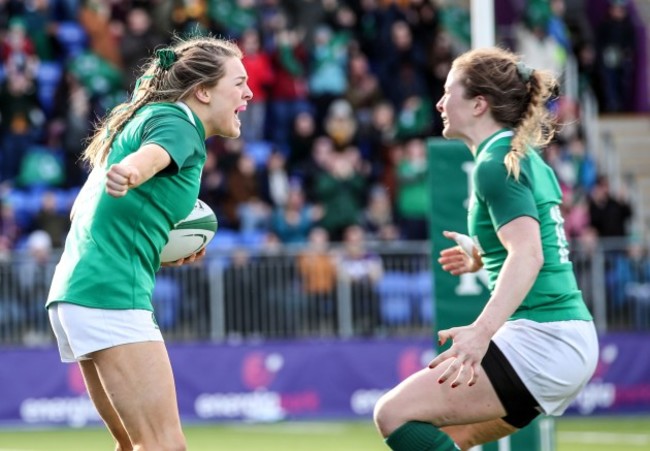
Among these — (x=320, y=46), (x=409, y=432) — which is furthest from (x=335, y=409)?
(x=409, y=432)


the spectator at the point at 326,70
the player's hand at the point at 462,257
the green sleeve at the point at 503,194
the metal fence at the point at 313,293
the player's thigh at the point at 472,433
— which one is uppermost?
the spectator at the point at 326,70

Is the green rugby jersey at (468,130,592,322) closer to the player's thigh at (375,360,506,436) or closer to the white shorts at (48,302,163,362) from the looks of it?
the player's thigh at (375,360,506,436)

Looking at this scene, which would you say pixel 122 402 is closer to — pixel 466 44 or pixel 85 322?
pixel 85 322

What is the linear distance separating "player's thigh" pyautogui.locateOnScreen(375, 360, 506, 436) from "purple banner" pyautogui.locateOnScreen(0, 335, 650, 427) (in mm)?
9700

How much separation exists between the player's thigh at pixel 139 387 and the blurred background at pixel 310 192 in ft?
26.5

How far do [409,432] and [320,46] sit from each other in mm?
14341

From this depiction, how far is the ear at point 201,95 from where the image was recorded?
5863mm

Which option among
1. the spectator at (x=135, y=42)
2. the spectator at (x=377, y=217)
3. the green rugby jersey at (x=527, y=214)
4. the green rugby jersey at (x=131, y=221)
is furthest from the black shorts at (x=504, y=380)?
the spectator at (x=135, y=42)

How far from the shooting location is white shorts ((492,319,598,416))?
5688mm

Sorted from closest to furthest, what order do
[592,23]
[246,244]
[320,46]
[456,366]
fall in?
[456,366] → [246,244] → [320,46] → [592,23]

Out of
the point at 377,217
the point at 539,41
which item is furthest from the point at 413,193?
the point at 539,41

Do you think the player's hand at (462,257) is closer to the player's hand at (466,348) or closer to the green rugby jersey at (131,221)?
the player's hand at (466,348)

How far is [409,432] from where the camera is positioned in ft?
18.6

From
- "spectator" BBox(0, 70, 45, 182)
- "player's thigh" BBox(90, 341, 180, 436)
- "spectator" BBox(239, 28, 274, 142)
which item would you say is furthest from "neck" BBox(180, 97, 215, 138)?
"spectator" BBox(239, 28, 274, 142)
